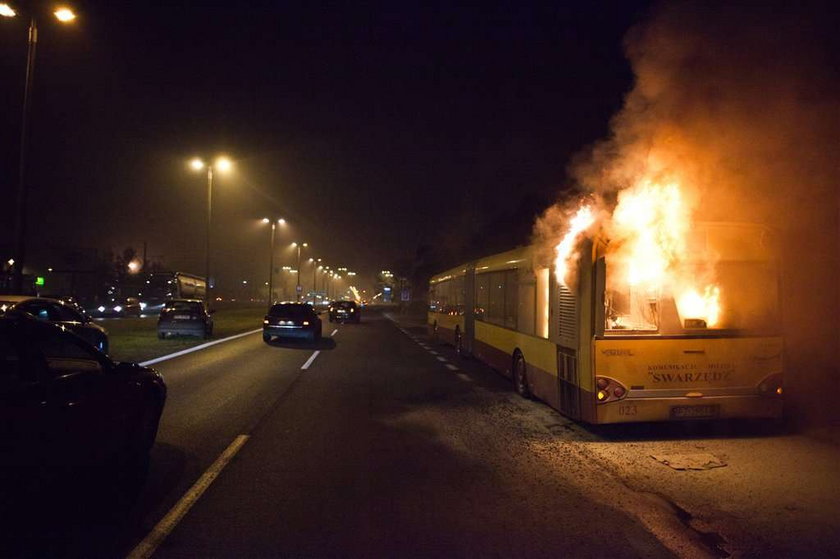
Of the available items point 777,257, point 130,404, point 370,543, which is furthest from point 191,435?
point 777,257

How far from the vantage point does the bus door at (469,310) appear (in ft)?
55.7

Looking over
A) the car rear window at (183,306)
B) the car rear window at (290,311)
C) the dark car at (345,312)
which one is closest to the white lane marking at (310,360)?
the car rear window at (290,311)

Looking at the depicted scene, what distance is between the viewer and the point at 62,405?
4996 mm

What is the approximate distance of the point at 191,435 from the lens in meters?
8.06

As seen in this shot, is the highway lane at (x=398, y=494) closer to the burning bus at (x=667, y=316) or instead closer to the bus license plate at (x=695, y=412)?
the burning bus at (x=667, y=316)

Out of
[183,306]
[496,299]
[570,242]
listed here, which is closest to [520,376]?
[496,299]

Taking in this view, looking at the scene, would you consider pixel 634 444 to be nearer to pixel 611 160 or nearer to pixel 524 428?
pixel 524 428

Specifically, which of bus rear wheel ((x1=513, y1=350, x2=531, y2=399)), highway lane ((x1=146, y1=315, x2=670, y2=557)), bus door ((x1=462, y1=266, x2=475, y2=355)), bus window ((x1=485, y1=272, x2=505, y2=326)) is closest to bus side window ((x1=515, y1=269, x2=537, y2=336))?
bus rear wheel ((x1=513, y1=350, x2=531, y2=399))

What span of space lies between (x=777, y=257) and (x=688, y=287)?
1.26m

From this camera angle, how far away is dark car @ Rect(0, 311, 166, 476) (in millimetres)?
4570

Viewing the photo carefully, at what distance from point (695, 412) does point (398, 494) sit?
4263 millimetres

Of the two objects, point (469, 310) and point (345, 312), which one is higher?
point (469, 310)

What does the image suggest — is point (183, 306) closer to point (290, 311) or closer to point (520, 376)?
point (290, 311)

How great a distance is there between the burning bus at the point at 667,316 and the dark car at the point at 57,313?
9.51 m
